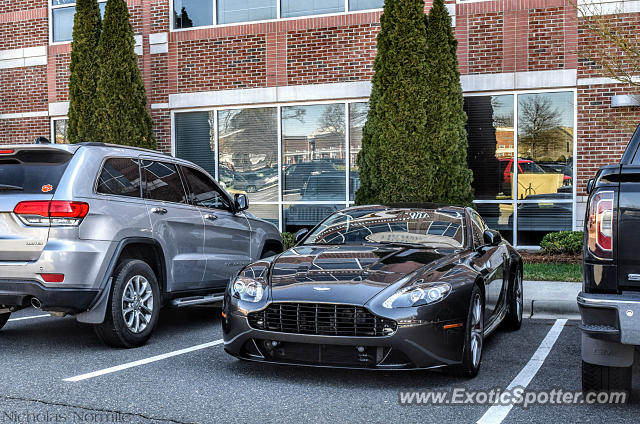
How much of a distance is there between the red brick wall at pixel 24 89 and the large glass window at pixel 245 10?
14.7 ft

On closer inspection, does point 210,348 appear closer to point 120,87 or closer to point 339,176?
point 339,176

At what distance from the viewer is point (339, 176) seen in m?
13.9

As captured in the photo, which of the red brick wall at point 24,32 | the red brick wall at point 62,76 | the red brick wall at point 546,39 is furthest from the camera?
the red brick wall at point 24,32

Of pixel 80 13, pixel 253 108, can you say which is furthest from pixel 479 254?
pixel 80 13

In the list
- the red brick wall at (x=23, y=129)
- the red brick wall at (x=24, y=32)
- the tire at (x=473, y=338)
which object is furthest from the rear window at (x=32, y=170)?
the red brick wall at (x=24, y=32)

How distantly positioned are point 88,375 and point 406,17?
8531 mm

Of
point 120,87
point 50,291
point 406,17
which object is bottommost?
point 50,291

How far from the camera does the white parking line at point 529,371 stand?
14.4 feet

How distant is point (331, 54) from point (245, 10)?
2.17 meters

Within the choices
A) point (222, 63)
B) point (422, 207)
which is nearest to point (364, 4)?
point (222, 63)

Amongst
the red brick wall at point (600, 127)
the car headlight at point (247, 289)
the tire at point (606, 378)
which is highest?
the red brick wall at point (600, 127)

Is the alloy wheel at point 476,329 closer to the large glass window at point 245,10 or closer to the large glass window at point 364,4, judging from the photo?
the large glass window at point 364,4

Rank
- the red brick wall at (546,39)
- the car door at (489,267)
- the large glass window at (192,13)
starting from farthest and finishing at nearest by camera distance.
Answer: the large glass window at (192,13) → the red brick wall at (546,39) → the car door at (489,267)

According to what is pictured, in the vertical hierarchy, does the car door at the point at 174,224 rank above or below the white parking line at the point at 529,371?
above
